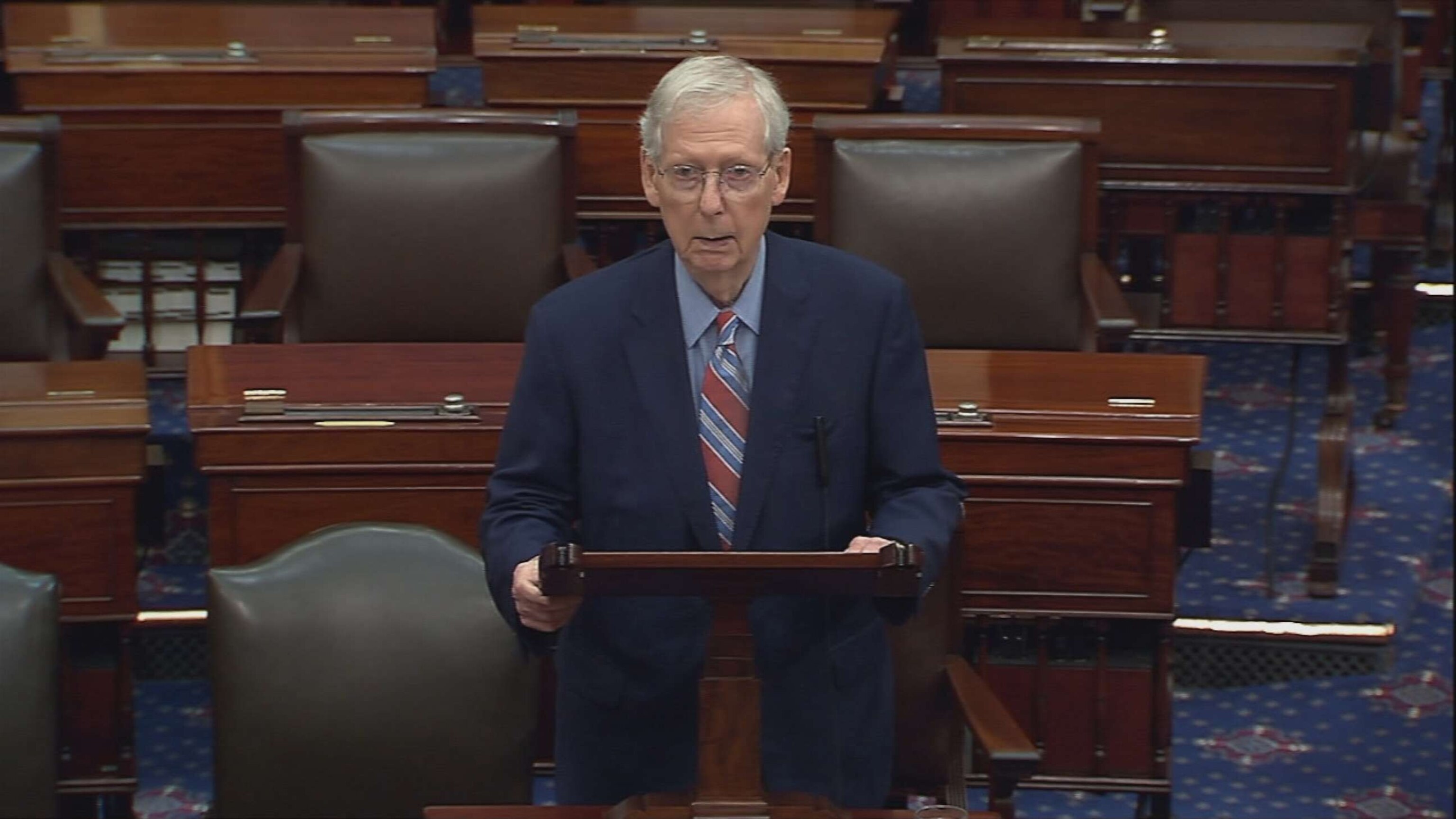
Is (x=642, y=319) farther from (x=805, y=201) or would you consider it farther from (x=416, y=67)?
(x=416, y=67)

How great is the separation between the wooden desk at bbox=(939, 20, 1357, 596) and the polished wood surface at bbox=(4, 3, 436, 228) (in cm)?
85

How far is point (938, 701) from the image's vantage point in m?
1.87

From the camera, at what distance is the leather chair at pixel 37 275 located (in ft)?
8.76

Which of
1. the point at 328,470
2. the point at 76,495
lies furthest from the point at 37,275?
the point at 328,470

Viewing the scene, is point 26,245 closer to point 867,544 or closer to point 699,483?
point 699,483

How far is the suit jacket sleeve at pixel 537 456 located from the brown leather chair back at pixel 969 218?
121 centimetres

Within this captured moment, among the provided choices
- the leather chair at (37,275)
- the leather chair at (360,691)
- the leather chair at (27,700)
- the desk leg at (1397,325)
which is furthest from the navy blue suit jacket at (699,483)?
the desk leg at (1397,325)

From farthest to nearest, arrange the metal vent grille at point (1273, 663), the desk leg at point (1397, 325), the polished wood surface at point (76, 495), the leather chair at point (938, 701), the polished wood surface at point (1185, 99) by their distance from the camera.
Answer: the desk leg at point (1397, 325) < the polished wood surface at point (1185, 99) < the metal vent grille at point (1273, 663) < the polished wood surface at point (76, 495) < the leather chair at point (938, 701)

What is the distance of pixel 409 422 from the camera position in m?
2.22

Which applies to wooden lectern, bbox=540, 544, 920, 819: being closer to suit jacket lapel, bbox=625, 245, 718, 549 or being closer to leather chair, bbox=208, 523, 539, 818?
suit jacket lapel, bbox=625, 245, 718, 549

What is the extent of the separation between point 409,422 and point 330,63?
3.48ft

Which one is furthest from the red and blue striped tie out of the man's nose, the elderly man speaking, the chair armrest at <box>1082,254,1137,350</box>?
the chair armrest at <box>1082,254,1137,350</box>

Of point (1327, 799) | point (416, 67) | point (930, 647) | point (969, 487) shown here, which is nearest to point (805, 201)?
point (416, 67)

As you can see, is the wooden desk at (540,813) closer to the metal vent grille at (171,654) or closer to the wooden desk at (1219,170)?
the metal vent grille at (171,654)
